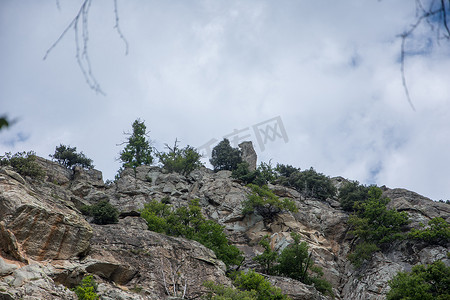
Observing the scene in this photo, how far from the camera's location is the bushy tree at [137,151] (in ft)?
177

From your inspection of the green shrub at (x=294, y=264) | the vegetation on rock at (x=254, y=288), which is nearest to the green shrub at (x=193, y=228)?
the green shrub at (x=294, y=264)

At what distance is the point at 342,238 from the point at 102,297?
2669 cm

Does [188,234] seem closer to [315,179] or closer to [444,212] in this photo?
[315,179]

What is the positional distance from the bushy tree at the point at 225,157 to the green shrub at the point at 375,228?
24315mm

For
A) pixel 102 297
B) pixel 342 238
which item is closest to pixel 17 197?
pixel 102 297

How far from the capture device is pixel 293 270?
93.3ft

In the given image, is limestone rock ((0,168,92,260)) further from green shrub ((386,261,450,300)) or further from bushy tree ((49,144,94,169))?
bushy tree ((49,144,94,169))

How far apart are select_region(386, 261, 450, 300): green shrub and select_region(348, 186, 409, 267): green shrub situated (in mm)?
6381

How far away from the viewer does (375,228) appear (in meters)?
34.8

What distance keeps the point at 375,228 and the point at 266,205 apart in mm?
10082

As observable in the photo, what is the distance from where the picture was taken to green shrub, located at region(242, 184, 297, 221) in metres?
36.6

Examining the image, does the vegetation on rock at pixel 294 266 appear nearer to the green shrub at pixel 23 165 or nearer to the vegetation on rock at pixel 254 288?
the vegetation on rock at pixel 254 288

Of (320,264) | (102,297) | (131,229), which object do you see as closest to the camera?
(102,297)

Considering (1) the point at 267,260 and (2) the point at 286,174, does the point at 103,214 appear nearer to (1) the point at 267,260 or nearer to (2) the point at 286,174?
(1) the point at 267,260
